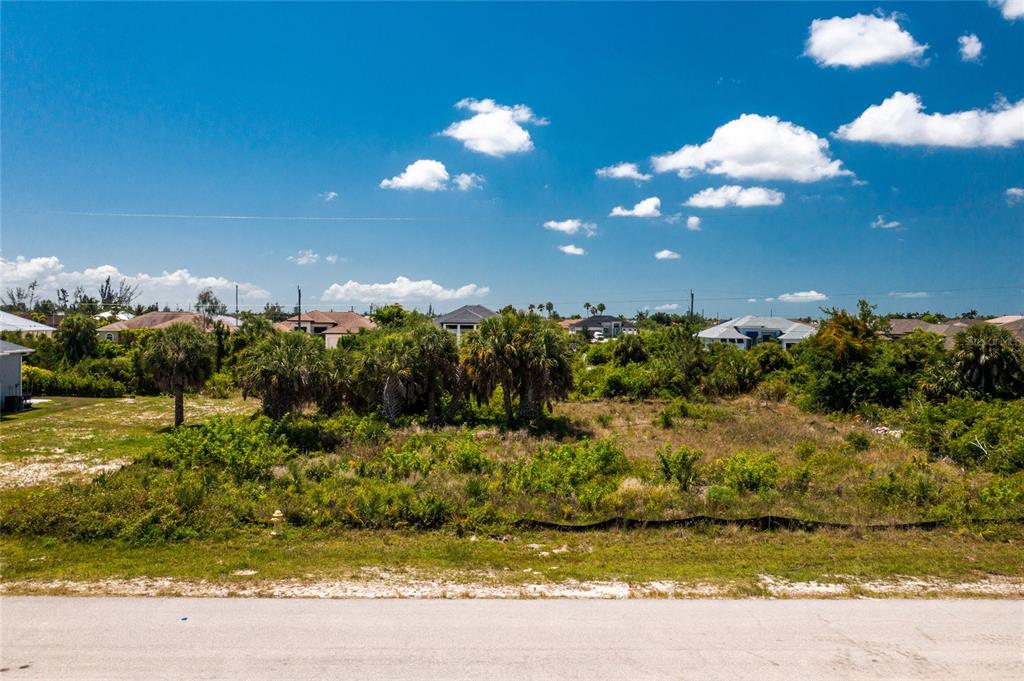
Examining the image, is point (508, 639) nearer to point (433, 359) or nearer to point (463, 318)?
point (433, 359)

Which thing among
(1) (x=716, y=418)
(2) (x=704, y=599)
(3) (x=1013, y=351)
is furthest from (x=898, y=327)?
(2) (x=704, y=599)

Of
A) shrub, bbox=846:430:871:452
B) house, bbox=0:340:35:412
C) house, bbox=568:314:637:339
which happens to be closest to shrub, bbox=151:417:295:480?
house, bbox=0:340:35:412

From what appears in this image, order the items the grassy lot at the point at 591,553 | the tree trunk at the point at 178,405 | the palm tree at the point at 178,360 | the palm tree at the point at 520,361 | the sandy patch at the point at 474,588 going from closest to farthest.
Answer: the sandy patch at the point at 474,588
the grassy lot at the point at 591,553
the palm tree at the point at 520,361
the palm tree at the point at 178,360
the tree trunk at the point at 178,405

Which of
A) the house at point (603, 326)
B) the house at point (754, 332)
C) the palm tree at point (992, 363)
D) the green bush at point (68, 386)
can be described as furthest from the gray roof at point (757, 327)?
the green bush at point (68, 386)

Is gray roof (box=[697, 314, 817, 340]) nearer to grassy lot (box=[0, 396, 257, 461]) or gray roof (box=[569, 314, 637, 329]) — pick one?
gray roof (box=[569, 314, 637, 329])

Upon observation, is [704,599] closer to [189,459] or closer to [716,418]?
[189,459]

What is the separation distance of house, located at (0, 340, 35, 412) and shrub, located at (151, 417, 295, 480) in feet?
46.9

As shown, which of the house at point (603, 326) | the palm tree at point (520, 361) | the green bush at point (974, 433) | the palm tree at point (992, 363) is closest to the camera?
the green bush at point (974, 433)

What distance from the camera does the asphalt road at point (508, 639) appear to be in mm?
6855

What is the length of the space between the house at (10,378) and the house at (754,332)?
58027mm

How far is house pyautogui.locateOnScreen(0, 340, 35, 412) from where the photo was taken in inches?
1073

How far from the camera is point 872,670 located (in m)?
6.95

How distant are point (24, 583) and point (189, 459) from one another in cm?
723

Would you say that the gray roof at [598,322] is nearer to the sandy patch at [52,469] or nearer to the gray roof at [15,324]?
the gray roof at [15,324]
